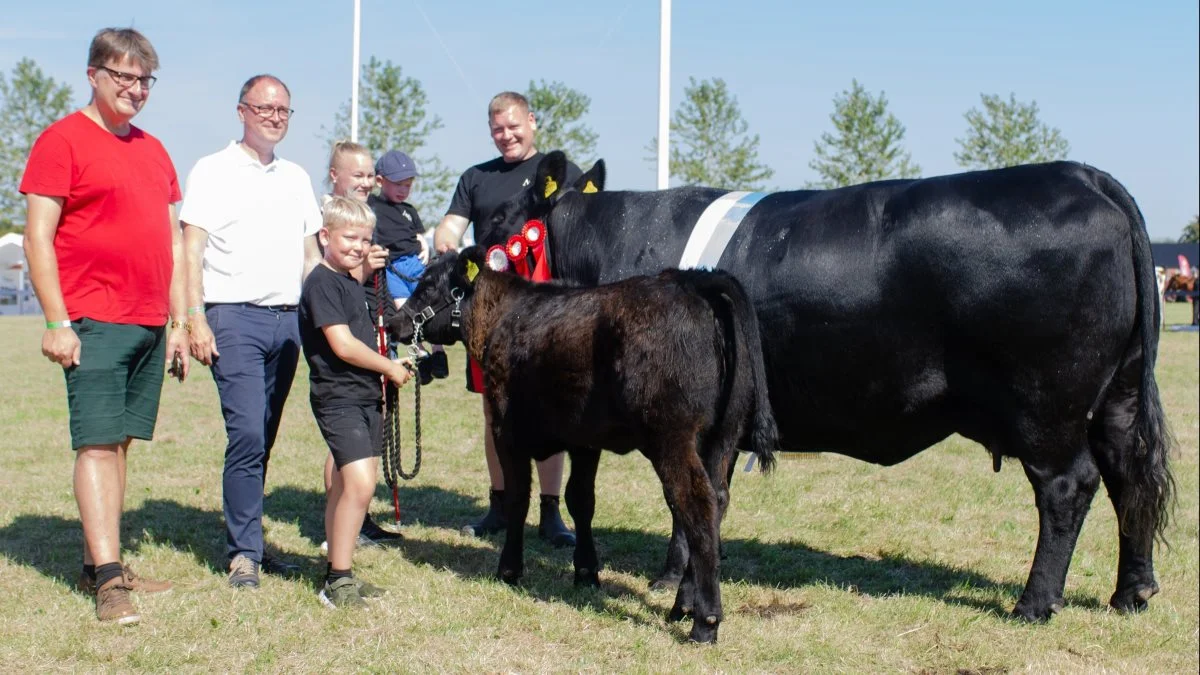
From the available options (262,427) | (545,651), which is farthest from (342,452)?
(545,651)

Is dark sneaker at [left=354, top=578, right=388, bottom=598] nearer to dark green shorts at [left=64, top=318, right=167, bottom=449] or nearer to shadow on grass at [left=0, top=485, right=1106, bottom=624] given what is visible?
shadow on grass at [left=0, top=485, right=1106, bottom=624]

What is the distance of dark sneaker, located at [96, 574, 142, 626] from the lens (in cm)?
419

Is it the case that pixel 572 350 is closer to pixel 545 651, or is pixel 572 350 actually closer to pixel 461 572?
pixel 545 651

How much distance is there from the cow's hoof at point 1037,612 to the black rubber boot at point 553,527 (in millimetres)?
2303

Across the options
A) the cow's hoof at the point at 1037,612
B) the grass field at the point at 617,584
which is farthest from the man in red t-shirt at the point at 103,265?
the cow's hoof at the point at 1037,612

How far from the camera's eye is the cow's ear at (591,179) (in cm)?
539

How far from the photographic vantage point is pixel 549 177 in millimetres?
5273

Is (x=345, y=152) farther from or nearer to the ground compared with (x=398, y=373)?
farther from the ground

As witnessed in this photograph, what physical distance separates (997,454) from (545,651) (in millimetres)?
2058

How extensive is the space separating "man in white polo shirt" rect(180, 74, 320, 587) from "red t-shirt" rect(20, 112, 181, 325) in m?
0.31

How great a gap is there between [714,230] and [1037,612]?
212cm

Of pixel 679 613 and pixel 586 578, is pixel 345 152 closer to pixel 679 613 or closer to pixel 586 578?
pixel 586 578

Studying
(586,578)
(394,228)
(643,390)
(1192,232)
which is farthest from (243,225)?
(1192,232)

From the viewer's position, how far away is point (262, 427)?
486 cm
